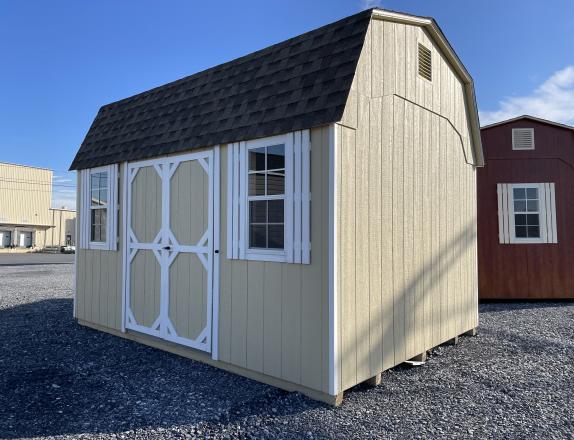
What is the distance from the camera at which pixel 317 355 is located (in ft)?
12.3

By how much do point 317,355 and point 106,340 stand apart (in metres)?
3.42

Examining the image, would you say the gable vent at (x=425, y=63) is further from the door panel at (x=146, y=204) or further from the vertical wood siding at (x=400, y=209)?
the door panel at (x=146, y=204)

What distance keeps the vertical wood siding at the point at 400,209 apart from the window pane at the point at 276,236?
2.14 ft

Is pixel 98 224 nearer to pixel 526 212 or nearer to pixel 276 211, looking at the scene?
pixel 276 211

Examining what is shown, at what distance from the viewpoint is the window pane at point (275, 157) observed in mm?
4129

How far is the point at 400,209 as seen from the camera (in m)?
4.60

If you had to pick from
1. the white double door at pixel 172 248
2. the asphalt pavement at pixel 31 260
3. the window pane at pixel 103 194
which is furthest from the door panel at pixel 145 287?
the asphalt pavement at pixel 31 260

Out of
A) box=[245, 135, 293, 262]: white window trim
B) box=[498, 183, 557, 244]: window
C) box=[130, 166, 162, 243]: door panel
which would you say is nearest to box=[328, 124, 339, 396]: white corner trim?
box=[245, 135, 293, 262]: white window trim

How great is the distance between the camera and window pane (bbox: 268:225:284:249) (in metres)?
4.15

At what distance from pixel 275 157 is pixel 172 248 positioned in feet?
6.22

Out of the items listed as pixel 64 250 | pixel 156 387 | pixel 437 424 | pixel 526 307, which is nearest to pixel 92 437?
pixel 156 387

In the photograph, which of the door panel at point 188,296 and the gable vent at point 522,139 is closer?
the door panel at point 188,296

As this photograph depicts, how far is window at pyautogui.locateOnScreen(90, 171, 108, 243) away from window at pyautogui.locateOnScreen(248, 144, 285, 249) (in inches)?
113

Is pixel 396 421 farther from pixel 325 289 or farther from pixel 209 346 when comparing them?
pixel 209 346
